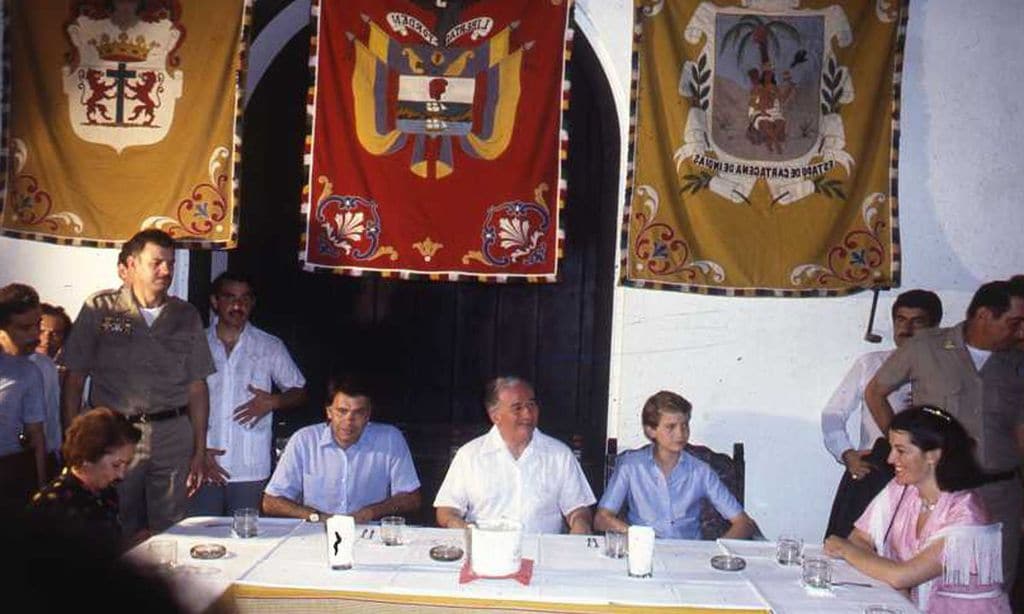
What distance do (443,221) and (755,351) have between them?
1.52 metres

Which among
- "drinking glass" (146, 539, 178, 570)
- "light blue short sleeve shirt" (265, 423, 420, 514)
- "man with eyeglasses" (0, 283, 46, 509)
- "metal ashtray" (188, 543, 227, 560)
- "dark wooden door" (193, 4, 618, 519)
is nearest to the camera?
"drinking glass" (146, 539, 178, 570)

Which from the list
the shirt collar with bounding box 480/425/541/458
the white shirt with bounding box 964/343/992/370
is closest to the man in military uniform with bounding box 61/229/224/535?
the shirt collar with bounding box 480/425/541/458

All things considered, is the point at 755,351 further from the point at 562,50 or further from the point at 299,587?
the point at 299,587

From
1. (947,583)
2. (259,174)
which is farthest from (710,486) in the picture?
(259,174)

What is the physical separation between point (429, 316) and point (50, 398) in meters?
1.75

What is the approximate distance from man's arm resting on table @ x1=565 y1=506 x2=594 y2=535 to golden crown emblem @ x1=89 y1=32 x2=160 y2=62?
2796 mm

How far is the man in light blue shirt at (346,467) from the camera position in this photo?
364 cm

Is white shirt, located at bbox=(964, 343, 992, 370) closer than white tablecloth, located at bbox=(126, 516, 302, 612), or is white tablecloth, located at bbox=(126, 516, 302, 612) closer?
white tablecloth, located at bbox=(126, 516, 302, 612)

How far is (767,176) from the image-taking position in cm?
450

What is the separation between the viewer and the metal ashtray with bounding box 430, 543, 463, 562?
276cm

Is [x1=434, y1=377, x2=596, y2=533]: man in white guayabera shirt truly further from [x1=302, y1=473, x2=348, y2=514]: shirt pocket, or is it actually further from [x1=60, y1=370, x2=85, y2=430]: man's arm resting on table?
[x1=60, y1=370, x2=85, y2=430]: man's arm resting on table

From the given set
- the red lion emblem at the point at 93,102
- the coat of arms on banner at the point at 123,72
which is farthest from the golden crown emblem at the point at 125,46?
the red lion emblem at the point at 93,102

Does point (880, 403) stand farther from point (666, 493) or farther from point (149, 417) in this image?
point (149, 417)

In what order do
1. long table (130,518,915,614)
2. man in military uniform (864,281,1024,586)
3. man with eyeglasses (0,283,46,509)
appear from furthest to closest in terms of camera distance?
man in military uniform (864,281,1024,586) < man with eyeglasses (0,283,46,509) < long table (130,518,915,614)
